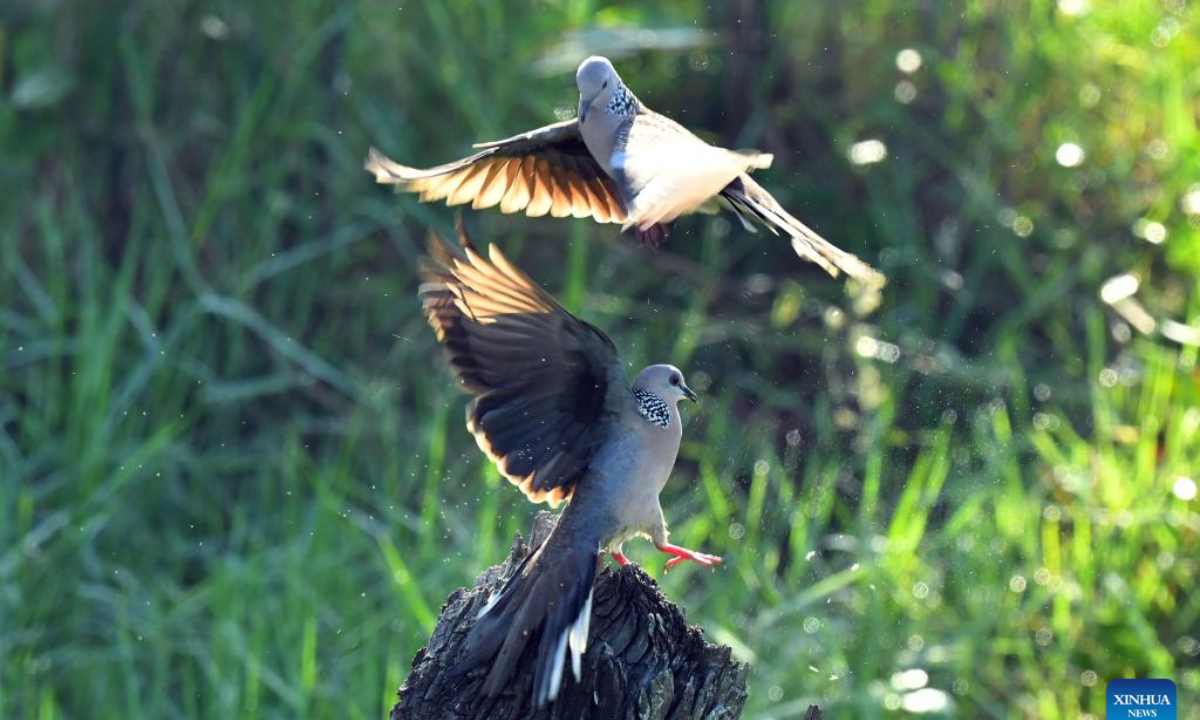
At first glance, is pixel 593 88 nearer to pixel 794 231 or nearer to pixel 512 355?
pixel 794 231

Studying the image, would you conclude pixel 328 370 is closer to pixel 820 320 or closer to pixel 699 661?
pixel 820 320

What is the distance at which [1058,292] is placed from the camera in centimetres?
664

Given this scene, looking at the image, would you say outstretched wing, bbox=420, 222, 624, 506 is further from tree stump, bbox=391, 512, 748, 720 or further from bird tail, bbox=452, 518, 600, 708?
tree stump, bbox=391, 512, 748, 720

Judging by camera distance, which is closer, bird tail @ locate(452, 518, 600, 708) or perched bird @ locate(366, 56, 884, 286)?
bird tail @ locate(452, 518, 600, 708)

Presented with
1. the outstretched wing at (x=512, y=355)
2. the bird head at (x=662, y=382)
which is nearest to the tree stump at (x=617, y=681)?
the outstretched wing at (x=512, y=355)

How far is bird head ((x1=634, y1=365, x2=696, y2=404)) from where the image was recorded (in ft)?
11.9

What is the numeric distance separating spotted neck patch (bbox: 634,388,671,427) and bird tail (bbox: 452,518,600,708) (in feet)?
1.04

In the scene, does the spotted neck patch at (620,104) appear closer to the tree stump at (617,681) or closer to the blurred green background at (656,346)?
the tree stump at (617,681)

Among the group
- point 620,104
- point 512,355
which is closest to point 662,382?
point 512,355

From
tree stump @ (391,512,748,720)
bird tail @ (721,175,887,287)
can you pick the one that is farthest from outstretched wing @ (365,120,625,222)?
tree stump @ (391,512,748,720)

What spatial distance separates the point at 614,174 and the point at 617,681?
118cm

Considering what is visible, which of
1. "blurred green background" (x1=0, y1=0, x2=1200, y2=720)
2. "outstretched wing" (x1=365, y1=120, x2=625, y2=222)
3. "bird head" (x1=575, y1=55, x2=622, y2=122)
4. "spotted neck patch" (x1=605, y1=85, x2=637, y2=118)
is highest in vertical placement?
"bird head" (x1=575, y1=55, x2=622, y2=122)

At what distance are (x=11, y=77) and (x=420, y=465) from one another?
2.28 meters

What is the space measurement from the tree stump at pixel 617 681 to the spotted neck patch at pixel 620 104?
1.33 metres
